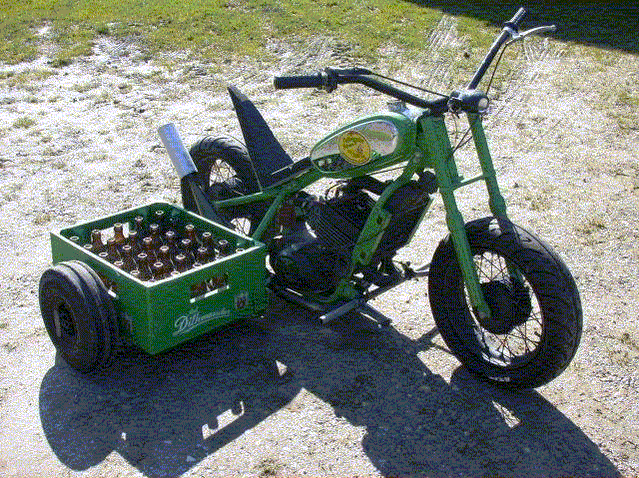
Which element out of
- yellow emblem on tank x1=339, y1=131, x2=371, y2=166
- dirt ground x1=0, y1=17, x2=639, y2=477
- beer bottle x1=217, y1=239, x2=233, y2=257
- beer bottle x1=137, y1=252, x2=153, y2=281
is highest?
yellow emblem on tank x1=339, y1=131, x2=371, y2=166

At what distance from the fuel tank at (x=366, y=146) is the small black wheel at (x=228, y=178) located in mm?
805

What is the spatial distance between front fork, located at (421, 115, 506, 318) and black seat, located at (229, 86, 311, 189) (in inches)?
40.1

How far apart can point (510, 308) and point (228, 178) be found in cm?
221

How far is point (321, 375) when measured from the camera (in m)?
4.02

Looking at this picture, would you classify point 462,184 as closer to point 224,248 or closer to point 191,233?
point 224,248

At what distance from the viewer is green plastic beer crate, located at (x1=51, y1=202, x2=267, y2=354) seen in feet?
12.4

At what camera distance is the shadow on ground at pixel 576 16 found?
984cm

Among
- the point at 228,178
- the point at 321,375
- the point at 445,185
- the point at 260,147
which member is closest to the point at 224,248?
the point at 260,147

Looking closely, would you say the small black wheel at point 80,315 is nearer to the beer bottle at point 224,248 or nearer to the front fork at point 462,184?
the beer bottle at point 224,248

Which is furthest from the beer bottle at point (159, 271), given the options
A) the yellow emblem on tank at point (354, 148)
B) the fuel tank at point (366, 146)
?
the yellow emblem on tank at point (354, 148)

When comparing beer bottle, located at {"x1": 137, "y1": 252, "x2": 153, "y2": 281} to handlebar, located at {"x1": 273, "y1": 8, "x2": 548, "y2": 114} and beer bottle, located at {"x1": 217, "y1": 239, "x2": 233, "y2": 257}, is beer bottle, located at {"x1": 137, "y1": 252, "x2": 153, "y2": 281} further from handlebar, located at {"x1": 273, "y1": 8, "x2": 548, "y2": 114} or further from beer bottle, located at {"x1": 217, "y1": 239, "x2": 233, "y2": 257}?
handlebar, located at {"x1": 273, "y1": 8, "x2": 548, "y2": 114}

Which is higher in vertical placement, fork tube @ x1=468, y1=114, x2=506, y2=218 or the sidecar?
fork tube @ x1=468, y1=114, x2=506, y2=218

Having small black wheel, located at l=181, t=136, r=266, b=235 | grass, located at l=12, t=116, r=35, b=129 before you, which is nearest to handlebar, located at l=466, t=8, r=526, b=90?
small black wheel, located at l=181, t=136, r=266, b=235

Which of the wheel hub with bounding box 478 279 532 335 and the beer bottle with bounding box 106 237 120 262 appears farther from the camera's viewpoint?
the beer bottle with bounding box 106 237 120 262
